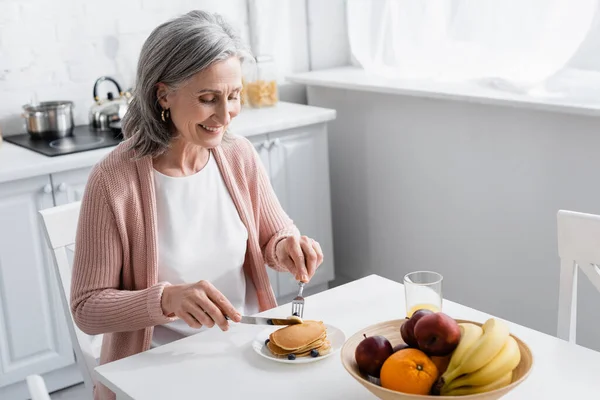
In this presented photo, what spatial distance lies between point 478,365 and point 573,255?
1.97 feet

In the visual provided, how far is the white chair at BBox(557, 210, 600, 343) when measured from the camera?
1583mm

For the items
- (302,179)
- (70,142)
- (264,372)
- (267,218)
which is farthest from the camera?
(302,179)

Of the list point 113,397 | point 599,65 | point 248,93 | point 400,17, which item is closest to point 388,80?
point 400,17

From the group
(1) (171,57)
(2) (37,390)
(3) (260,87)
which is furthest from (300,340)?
(3) (260,87)

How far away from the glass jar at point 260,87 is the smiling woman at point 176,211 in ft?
4.32

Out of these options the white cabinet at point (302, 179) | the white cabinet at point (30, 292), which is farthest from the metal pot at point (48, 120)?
the white cabinet at point (302, 179)

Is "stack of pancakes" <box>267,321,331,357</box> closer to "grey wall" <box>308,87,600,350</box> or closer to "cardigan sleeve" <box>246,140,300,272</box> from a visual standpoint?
"cardigan sleeve" <box>246,140,300,272</box>

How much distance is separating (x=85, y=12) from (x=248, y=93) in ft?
2.16

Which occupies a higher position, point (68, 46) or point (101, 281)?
point (68, 46)

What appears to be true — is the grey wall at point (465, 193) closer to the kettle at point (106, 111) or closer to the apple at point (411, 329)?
the kettle at point (106, 111)

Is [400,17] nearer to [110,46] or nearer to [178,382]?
[110,46]

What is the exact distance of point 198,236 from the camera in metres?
1.80

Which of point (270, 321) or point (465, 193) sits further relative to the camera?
point (465, 193)

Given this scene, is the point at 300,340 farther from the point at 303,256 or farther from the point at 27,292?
the point at 27,292
